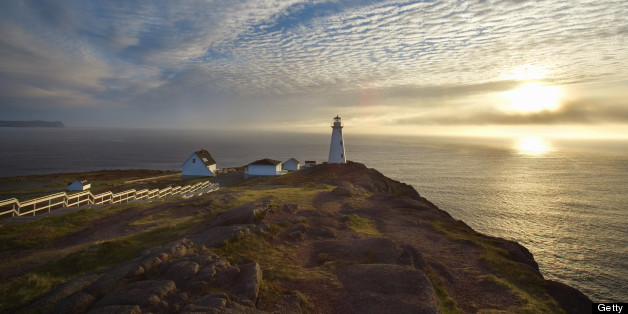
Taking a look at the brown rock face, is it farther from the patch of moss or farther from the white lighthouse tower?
the white lighthouse tower

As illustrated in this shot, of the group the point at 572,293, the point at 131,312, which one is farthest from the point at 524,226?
the point at 131,312

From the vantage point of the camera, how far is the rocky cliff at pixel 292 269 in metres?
7.98

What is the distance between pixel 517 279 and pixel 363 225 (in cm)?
782

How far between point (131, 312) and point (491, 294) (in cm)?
1090

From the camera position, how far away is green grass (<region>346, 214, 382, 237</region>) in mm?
16408

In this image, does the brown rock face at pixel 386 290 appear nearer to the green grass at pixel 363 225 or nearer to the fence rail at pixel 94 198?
the green grass at pixel 363 225

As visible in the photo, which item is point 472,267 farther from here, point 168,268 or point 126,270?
point 126,270

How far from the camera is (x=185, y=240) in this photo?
1158 cm

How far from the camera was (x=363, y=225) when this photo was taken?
1780cm

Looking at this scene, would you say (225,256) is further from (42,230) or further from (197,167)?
(197,167)

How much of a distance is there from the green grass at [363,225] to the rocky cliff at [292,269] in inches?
5.2

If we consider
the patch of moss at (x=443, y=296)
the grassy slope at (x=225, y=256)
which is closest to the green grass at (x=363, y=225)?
the grassy slope at (x=225, y=256)

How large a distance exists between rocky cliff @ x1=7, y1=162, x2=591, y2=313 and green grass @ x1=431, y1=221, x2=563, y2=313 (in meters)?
0.06

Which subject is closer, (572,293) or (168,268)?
(168,268)
